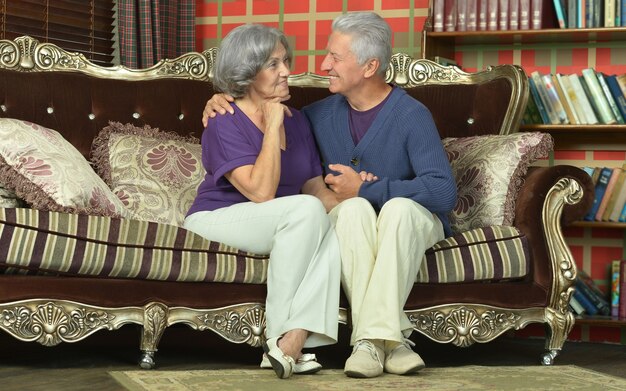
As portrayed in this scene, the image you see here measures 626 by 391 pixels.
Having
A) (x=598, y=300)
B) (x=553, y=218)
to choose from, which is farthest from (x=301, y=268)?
(x=598, y=300)

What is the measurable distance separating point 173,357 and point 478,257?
0.96 metres

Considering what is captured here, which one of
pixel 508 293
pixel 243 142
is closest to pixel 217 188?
pixel 243 142

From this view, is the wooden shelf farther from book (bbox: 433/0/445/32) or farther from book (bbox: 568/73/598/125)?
book (bbox: 433/0/445/32)

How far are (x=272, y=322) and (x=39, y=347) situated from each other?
3.04ft

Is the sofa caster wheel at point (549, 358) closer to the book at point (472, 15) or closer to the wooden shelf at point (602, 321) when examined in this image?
the wooden shelf at point (602, 321)

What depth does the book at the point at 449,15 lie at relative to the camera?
4035 mm

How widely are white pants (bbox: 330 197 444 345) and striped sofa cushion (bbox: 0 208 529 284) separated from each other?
0.59ft

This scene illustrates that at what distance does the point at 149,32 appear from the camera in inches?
161

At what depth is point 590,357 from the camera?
11.2ft

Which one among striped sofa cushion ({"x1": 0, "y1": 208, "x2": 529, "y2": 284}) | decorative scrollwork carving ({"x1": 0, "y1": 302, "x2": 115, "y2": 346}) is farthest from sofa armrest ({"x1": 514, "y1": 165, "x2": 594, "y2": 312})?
decorative scrollwork carving ({"x1": 0, "y1": 302, "x2": 115, "y2": 346})

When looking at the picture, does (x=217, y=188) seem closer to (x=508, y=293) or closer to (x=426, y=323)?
(x=426, y=323)

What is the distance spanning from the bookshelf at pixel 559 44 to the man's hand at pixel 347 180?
128 cm

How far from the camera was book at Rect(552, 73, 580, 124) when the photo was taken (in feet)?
12.8

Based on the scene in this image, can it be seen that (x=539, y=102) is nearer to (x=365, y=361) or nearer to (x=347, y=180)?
Answer: (x=347, y=180)
